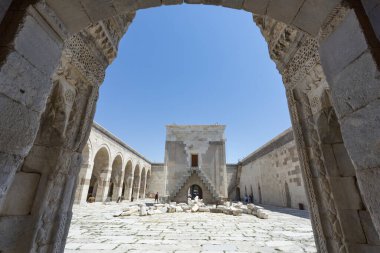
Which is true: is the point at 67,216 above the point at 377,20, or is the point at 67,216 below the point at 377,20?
below

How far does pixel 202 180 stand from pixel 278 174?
23.9 feet

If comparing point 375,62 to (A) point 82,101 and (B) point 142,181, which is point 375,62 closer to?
(A) point 82,101

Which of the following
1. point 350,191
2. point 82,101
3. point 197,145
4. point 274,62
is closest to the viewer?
point 350,191

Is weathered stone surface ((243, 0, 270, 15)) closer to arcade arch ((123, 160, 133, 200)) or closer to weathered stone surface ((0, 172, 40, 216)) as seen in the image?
weathered stone surface ((0, 172, 40, 216))

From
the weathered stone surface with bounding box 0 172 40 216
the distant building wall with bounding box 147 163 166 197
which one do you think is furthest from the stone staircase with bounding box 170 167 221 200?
the weathered stone surface with bounding box 0 172 40 216

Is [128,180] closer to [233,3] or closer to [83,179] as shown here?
[83,179]

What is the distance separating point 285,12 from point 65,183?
11.6ft

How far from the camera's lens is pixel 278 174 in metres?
16.9

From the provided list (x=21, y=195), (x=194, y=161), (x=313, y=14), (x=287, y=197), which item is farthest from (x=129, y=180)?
(x=313, y=14)

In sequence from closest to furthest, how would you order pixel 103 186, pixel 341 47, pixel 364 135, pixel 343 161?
pixel 364 135
pixel 341 47
pixel 343 161
pixel 103 186

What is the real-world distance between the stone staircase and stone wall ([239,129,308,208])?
17.1 feet

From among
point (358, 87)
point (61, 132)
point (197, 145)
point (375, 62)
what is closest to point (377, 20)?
point (375, 62)

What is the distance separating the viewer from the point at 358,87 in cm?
149

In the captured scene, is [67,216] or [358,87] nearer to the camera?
[358,87]
